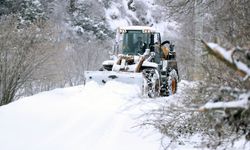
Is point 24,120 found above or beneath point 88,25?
beneath

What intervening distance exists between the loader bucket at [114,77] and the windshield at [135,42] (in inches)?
95.3

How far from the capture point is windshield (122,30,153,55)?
16125mm

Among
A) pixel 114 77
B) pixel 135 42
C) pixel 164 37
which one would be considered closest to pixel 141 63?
pixel 114 77

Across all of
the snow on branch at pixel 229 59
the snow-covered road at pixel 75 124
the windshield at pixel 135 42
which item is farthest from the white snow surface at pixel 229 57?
the windshield at pixel 135 42

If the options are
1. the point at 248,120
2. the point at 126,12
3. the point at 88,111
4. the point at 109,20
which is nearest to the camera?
the point at 248,120

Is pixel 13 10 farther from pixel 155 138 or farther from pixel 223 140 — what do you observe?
pixel 223 140

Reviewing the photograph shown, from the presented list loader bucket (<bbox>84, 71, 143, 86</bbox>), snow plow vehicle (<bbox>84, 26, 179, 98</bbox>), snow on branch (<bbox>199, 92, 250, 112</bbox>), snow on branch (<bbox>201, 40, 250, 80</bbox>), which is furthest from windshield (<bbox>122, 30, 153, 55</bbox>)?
snow on branch (<bbox>201, 40, 250, 80</bbox>)

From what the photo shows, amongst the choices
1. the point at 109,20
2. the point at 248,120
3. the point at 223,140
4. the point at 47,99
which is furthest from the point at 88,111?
the point at 109,20

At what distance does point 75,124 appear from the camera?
9625 millimetres

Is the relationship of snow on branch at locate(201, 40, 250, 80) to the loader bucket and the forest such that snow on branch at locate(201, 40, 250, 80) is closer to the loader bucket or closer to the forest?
the forest

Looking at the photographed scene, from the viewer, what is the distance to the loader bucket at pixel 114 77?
44.7 feet

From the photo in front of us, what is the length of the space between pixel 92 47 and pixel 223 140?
1104 inches

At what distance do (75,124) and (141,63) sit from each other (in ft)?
18.8

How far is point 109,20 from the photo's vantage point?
39469 mm
